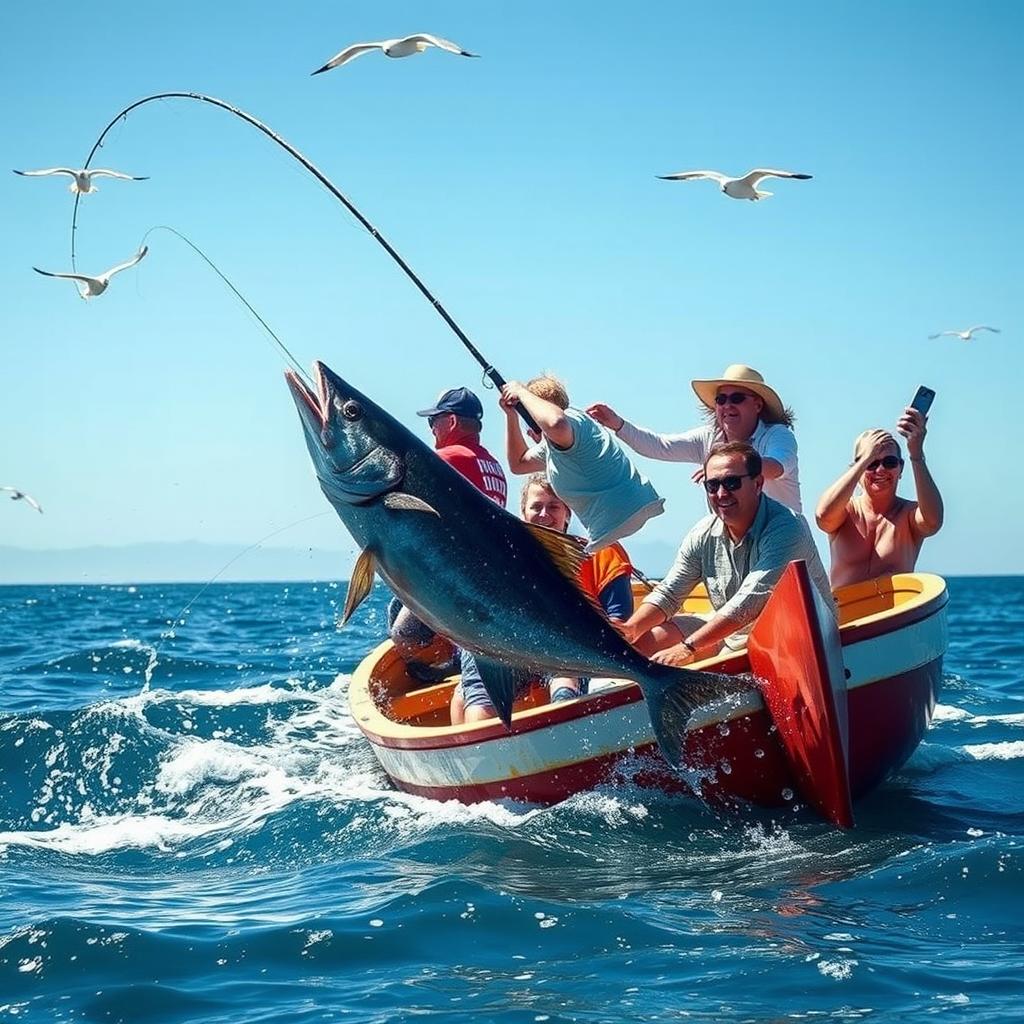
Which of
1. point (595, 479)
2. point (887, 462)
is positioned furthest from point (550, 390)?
point (887, 462)

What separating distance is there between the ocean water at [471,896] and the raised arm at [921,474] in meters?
1.63

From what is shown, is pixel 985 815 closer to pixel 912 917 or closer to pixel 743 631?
pixel 743 631

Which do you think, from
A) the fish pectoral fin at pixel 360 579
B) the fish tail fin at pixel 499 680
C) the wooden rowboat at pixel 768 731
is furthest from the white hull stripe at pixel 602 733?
the fish pectoral fin at pixel 360 579

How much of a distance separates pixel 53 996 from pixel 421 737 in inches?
126

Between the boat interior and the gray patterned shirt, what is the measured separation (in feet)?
0.91

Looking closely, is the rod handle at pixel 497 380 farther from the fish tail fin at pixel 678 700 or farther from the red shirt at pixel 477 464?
the fish tail fin at pixel 678 700

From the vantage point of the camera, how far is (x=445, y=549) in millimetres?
5203

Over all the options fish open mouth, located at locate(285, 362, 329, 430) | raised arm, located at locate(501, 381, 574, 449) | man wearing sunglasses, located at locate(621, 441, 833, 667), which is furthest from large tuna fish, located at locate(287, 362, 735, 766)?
man wearing sunglasses, located at locate(621, 441, 833, 667)

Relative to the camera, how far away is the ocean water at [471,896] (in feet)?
15.2

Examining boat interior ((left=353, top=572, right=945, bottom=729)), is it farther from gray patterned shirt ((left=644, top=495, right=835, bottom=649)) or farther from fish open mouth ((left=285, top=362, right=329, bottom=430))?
fish open mouth ((left=285, top=362, right=329, bottom=430))

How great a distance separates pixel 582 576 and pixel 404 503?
251cm

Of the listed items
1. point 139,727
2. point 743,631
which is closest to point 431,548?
point 743,631

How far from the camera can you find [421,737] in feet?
25.6

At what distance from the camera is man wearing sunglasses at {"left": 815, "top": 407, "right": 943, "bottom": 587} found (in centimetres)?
814
